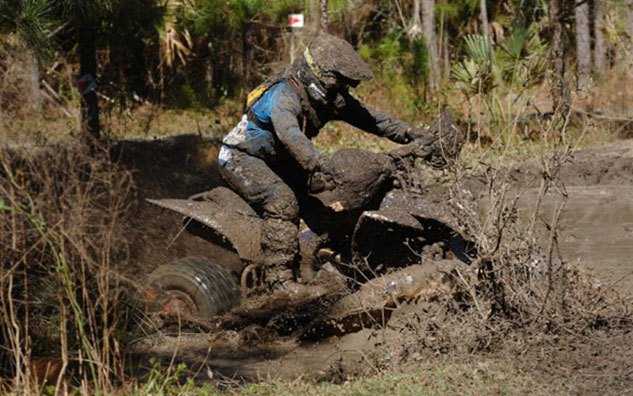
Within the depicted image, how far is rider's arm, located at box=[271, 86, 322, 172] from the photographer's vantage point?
25.5 ft

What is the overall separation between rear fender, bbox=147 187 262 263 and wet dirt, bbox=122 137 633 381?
30 centimetres

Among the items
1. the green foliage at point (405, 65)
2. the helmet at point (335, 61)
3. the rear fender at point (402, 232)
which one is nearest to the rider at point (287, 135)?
the helmet at point (335, 61)

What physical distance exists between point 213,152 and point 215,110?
391cm

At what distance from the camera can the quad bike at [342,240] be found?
7.78m

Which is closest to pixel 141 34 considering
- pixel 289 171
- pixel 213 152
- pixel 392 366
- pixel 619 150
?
pixel 213 152

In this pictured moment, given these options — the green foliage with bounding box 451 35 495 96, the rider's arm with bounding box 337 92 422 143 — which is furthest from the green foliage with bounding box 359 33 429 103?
the rider's arm with bounding box 337 92 422 143

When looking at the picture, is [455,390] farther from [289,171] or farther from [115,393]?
[289,171]

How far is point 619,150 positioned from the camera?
631 inches

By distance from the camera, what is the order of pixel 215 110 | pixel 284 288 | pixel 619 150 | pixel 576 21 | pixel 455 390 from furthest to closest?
pixel 576 21 < pixel 215 110 < pixel 619 150 < pixel 284 288 < pixel 455 390

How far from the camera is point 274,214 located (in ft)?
27.4

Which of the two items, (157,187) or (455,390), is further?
(157,187)

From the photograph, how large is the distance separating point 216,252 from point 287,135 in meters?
2.77

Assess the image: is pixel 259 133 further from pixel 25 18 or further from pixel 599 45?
pixel 599 45

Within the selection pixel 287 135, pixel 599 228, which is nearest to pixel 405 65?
pixel 599 228
